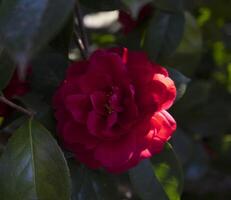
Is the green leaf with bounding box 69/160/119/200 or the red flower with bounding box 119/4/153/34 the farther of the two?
the red flower with bounding box 119/4/153/34

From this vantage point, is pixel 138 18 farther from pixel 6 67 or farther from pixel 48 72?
pixel 6 67

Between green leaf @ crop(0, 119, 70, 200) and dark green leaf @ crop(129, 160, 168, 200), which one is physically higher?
green leaf @ crop(0, 119, 70, 200)

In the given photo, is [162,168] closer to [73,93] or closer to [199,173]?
[73,93]

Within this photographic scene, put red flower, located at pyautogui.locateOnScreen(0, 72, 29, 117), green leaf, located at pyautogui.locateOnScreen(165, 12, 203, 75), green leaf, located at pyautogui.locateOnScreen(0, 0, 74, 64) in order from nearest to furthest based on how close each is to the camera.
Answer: green leaf, located at pyautogui.locateOnScreen(0, 0, 74, 64) → red flower, located at pyautogui.locateOnScreen(0, 72, 29, 117) → green leaf, located at pyautogui.locateOnScreen(165, 12, 203, 75)

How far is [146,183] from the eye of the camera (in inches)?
42.1

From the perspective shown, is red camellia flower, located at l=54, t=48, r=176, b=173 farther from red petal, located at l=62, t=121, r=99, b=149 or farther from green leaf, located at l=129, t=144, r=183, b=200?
green leaf, located at l=129, t=144, r=183, b=200

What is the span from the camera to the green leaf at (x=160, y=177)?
106 cm

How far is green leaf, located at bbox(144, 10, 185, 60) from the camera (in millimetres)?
1249

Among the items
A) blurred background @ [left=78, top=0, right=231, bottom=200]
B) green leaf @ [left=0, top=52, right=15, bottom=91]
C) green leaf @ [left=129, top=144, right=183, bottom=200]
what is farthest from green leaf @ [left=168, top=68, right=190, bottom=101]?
green leaf @ [left=0, top=52, right=15, bottom=91]

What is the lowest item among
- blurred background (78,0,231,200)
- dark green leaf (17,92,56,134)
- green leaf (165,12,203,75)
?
blurred background (78,0,231,200)

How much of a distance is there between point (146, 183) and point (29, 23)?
468 mm

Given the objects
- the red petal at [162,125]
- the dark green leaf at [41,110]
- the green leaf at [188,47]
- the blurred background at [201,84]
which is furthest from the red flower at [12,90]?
the green leaf at [188,47]

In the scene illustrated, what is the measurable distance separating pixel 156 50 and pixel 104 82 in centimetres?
31

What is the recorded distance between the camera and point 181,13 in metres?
1.24
